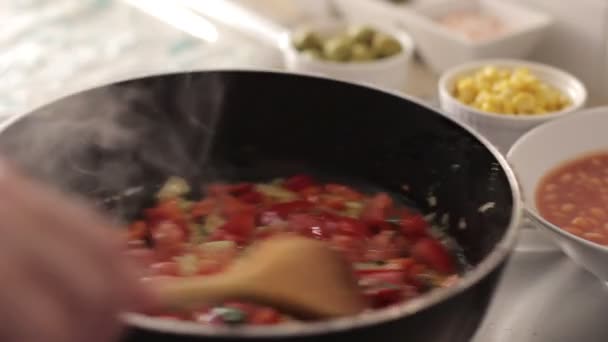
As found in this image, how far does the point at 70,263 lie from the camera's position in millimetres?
572

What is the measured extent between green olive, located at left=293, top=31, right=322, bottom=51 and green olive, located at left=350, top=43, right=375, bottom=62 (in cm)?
7

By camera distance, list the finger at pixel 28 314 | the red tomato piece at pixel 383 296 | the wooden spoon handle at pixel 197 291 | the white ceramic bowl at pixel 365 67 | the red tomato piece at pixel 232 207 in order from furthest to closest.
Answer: the white ceramic bowl at pixel 365 67 < the red tomato piece at pixel 232 207 < the red tomato piece at pixel 383 296 < the wooden spoon handle at pixel 197 291 < the finger at pixel 28 314

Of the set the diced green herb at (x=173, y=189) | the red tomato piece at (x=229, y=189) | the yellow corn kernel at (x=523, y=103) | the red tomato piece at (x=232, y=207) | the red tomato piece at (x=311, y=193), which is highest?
the diced green herb at (x=173, y=189)

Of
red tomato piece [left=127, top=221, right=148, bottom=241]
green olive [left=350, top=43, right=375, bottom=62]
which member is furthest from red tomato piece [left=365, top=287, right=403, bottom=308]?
green olive [left=350, top=43, right=375, bottom=62]

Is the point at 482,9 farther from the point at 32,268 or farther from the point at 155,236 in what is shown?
the point at 32,268

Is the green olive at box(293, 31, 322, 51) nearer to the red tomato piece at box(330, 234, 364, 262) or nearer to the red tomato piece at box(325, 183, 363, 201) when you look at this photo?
the red tomato piece at box(325, 183, 363, 201)

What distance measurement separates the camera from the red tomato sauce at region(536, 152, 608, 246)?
105 cm

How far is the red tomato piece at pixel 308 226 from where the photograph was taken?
3.45ft

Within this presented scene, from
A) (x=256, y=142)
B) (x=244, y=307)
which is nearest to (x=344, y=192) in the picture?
(x=256, y=142)

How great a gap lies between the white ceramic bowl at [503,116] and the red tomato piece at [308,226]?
283 mm

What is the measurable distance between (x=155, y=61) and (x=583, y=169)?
0.90 m

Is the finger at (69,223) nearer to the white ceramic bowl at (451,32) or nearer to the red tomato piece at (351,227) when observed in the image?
the red tomato piece at (351,227)

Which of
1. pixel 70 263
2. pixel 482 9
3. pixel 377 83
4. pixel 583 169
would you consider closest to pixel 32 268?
pixel 70 263

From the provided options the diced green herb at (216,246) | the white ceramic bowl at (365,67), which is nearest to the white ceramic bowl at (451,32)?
the white ceramic bowl at (365,67)
